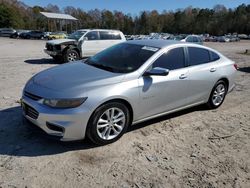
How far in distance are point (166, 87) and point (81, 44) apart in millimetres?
9331

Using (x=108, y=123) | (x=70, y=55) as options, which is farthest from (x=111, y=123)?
(x=70, y=55)

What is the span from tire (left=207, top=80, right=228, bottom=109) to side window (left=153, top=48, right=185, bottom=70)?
1237 millimetres

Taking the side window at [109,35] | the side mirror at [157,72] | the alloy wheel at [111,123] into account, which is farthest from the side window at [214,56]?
the side window at [109,35]

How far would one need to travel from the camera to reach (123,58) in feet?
16.9

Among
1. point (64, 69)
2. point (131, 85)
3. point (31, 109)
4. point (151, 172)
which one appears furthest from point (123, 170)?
point (64, 69)

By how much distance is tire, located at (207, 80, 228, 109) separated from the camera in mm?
6188

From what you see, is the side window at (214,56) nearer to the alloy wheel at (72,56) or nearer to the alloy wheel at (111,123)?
the alloy wheel at (111,123)

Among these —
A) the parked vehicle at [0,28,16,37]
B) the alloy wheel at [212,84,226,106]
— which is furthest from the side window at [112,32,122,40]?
the parked vehicle at [0,28,16,37]

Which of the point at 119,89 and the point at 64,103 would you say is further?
the point at 119,89

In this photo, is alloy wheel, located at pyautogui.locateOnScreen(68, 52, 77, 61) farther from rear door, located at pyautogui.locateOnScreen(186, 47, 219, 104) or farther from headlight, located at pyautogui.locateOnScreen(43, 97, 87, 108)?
headlight, located at pyautogui.locateOnScreen(43, 97, 87, 108)

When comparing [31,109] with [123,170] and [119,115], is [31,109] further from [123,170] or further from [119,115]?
[123,170]

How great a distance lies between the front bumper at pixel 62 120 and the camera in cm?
394

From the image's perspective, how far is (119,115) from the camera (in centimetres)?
445

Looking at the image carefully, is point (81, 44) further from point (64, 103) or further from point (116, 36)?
point (64, 103)
